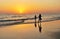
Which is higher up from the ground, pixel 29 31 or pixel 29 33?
pixel 29 33

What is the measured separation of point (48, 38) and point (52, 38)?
0.32 meters

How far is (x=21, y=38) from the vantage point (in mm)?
10969

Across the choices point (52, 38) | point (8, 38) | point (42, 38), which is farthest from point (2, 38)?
point (52, 38)

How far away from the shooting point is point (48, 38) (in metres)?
11.0

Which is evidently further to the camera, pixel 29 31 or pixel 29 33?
pixel 29 31

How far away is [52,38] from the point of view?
36.2 ft

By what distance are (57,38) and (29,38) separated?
2204 millimetres

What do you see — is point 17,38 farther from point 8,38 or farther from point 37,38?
point 37,38

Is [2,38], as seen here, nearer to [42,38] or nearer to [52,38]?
[42,38]

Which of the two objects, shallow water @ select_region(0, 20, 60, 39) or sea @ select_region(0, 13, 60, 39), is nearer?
shallow water @ select_region(0, 20, 60, 39)

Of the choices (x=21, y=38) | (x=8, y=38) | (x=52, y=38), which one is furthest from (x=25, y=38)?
(x=52, y=38)

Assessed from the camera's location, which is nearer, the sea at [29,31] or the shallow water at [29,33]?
the shallow water at [29,33]

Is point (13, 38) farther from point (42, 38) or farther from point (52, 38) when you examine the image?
point (52, 38)

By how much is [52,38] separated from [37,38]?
1.16 metres
